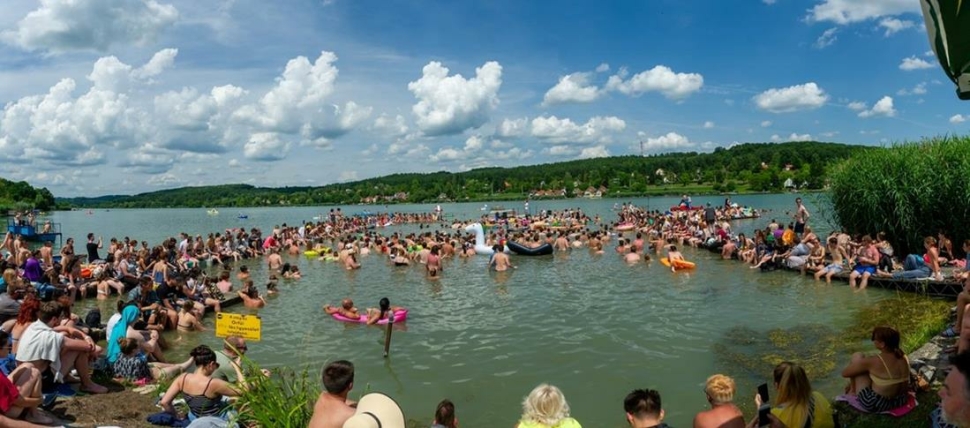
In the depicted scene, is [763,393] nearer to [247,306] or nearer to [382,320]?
[382,320]

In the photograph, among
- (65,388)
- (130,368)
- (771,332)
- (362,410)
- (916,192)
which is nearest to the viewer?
(362,410)

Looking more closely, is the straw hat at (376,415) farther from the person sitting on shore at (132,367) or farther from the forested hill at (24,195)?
the forested hill at (24,195)

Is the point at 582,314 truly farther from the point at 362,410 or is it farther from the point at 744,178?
the point at 744,178

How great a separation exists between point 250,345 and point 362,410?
8986 mm

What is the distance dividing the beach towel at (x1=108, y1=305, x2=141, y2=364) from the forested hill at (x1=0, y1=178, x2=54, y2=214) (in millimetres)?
99917

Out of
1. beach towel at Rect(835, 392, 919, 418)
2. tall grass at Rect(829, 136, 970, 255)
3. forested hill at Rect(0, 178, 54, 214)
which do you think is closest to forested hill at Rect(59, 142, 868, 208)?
forested hill at Rect(0, 178, 54, 214)

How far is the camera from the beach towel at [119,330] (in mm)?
8734

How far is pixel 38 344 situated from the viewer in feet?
22.1

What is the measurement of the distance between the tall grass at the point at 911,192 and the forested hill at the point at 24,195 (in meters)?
106

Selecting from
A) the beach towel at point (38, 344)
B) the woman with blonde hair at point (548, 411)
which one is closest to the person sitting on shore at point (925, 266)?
the woman with blonde hair at point (548, 411)

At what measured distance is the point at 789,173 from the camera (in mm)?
111875

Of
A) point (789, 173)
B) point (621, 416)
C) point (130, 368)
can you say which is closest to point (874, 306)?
point (621, 416)

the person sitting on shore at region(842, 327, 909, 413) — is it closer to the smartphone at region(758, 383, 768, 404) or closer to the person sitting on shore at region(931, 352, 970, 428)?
the smartphone at region(758, 383, 768, 404)

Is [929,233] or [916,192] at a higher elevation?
[916,192]
